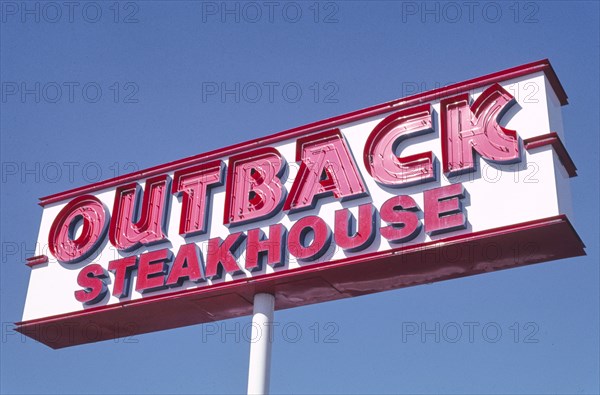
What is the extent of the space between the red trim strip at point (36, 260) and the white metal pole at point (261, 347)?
13.6 feet

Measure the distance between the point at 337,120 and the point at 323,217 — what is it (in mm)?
1550

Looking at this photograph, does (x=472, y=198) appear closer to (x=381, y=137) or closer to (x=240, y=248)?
(x=381, y=137)

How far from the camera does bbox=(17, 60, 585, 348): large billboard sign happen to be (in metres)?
10.8

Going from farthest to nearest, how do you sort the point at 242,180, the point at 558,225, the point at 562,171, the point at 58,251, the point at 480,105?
the point at 58,251, the point at 242,180, the point at 480,105, the point at 562,171, the point at 558,225

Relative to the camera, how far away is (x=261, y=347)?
37.6 feet

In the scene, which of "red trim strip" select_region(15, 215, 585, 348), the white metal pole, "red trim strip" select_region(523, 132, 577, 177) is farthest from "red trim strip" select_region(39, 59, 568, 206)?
the white metal pole

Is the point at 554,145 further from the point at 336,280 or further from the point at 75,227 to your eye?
the point at 75,227

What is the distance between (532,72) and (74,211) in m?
7.63

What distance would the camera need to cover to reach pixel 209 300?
12289mm

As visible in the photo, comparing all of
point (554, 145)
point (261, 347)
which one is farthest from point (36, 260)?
point (554, 145)

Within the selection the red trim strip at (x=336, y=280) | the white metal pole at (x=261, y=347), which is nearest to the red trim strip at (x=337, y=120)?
the red trim strip at (x=336, y=280)

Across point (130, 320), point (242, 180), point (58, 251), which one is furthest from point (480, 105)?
point (58, 251)

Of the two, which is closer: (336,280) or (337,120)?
(336,280)

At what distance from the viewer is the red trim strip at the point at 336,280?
10.5m
